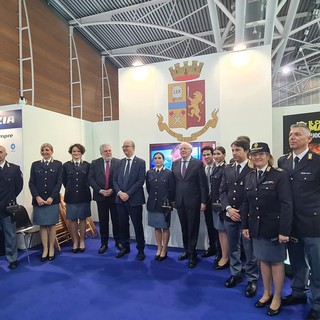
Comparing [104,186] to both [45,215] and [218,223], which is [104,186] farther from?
[218,223]

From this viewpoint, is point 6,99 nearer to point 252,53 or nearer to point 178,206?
point 178,206

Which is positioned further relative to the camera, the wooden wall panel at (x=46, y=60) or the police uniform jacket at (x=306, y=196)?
the wooden wall panel at (x=46, y=60)

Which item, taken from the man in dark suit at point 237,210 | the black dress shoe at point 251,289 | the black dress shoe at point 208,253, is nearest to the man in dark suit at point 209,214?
the black dress shoe at point 208,253

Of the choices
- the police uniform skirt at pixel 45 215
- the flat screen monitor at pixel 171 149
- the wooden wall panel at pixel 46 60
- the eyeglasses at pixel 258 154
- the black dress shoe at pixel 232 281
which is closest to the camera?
the eyeglasses at pixel 258 154

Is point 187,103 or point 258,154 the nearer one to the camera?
point 258,154

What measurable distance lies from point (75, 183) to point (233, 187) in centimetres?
240

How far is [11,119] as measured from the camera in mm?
4270

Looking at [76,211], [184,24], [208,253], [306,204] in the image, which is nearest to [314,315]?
[306,204]

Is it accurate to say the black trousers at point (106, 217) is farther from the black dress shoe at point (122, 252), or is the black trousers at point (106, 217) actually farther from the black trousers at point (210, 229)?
the black trousers at point (210, 229)

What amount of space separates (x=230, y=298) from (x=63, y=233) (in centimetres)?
303

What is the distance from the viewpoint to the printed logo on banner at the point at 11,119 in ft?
13.8

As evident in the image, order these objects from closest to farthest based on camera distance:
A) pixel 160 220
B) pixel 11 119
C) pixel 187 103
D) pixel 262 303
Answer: pixel 262 303 → pixel 160 220 → pixel 11 119 → pixel 187 103

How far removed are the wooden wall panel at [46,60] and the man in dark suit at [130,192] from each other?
3029 mm

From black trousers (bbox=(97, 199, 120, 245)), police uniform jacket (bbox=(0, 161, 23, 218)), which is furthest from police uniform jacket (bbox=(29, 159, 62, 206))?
black trousers (bbox=(97, 199, 120, 245))
